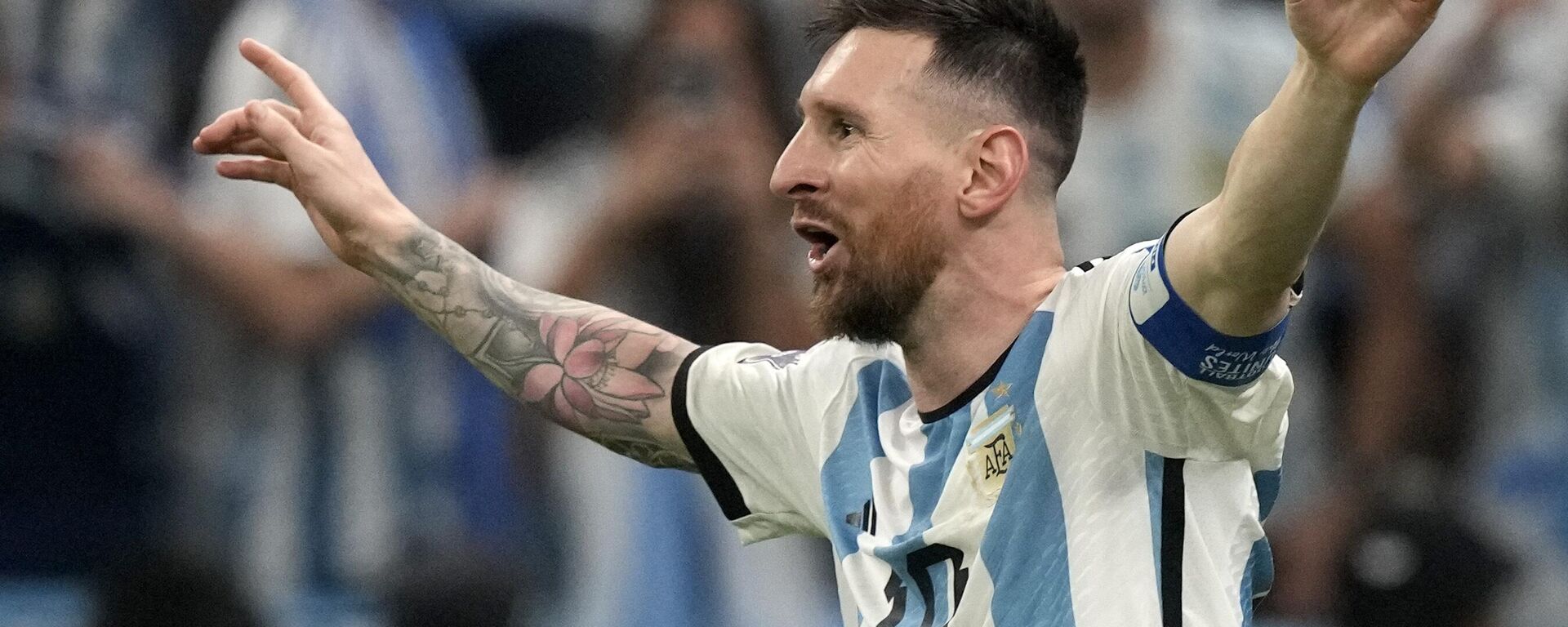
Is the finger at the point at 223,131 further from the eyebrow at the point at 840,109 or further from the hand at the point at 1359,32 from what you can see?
the hand at the point at 1359,32

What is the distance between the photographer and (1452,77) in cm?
553

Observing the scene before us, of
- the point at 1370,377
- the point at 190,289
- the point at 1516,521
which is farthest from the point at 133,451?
the point at 1516,521

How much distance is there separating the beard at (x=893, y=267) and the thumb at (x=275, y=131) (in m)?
0.96

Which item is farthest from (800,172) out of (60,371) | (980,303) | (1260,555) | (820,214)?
(60,371)

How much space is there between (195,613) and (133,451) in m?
0.56

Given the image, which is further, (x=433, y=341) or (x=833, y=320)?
(x=433, y=341)

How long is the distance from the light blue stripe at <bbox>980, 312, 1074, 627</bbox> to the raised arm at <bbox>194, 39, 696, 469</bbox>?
77 cm

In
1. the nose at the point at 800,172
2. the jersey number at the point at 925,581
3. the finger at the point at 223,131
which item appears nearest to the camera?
the jersey number at the point at 925,581

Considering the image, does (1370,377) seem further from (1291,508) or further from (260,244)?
(260,244)

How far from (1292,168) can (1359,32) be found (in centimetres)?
16

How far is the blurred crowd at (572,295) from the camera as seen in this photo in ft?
17.6

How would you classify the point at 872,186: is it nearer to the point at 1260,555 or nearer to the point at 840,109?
the point at 840,109

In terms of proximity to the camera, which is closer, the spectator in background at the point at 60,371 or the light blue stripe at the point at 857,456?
the light blue stripe at the point at 857,456

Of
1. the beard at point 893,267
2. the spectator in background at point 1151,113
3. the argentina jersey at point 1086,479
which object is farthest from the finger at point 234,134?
the spectator in background at point 1151,113
